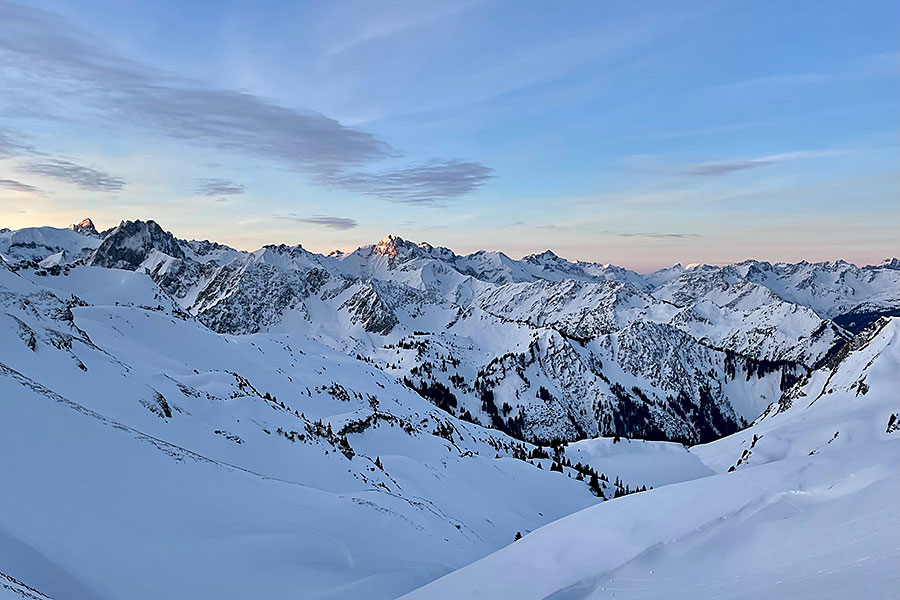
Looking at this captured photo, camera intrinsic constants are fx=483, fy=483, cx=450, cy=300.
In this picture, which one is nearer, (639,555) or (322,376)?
(639,555)

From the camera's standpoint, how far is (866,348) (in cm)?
14162

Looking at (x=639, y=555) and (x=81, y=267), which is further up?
(x=81, y=267)

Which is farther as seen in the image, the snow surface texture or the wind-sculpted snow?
the wind-sculpted snow

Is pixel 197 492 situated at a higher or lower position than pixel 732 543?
lower

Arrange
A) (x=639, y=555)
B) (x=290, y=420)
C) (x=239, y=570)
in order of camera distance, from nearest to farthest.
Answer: (x=639, y=555), (x=239, y=570), (x=290, y=420)

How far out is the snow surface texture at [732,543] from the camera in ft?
25.8

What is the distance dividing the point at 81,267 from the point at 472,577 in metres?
153

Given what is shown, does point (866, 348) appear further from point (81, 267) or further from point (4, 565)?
point (81, 267)

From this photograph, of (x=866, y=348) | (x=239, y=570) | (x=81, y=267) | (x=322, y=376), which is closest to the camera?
(x=239, y=570)

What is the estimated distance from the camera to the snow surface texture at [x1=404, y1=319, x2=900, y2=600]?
7867 millimetres

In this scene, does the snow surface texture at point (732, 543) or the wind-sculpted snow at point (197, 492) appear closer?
the snow surface texture at point (732, 543)

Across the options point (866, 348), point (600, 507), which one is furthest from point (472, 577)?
point (866, 348)

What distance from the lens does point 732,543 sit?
9.20m

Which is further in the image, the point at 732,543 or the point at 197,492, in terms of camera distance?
→ the point at 197,492
